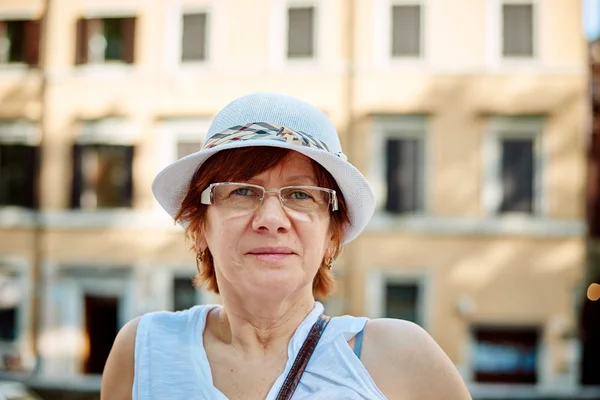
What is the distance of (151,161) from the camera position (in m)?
8.87

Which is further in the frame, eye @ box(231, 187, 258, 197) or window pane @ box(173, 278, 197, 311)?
window pane @ box(173, 278, 197, 311)

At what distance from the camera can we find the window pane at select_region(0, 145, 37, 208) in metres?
9.25

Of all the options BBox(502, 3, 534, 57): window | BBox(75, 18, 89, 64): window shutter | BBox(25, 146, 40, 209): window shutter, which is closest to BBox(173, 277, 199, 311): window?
BBox(25, 146, 40, 209): window shutter


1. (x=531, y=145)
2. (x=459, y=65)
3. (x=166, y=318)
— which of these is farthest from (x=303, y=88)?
(x=166, y=318)

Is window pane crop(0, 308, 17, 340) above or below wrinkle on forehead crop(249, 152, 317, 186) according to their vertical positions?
below

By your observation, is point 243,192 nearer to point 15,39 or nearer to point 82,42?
point 82,42

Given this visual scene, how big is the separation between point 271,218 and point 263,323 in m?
0.20

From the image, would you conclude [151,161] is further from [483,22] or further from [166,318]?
[166,318]

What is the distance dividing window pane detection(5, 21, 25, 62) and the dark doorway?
3782mm

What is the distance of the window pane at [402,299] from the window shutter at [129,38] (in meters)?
4.91

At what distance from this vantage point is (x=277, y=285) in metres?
0.91

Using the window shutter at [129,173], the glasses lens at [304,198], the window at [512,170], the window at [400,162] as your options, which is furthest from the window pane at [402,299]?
the glasses lens at [304,198]

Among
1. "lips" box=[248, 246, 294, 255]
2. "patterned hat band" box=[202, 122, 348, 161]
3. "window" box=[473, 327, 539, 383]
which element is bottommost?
"window" box=[473, 327, 539, 383]

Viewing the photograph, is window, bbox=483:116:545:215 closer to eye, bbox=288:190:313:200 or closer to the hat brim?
the hat brim
